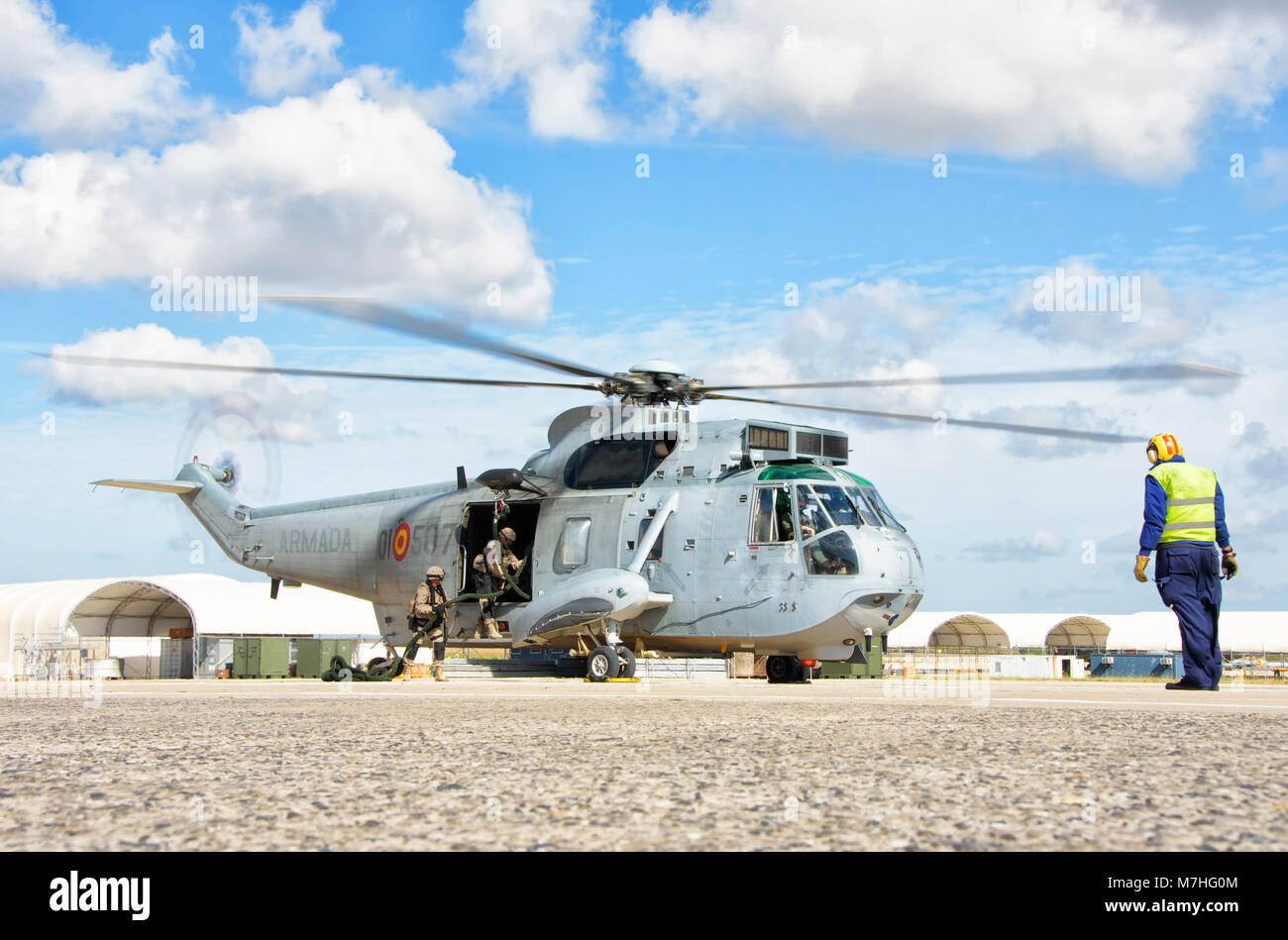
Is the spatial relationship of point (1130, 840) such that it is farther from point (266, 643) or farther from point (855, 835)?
point (266, 643)

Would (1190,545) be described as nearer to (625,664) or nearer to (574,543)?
(625,664)

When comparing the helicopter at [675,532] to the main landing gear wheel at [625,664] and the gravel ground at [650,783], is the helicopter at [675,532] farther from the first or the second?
the gravel ground at [650,783]

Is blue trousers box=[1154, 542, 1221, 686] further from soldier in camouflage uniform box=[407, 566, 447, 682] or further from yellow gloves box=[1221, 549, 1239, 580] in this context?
soldier in camouflage uniform box=[407, 566, 447, 682]

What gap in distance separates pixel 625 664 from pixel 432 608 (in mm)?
4042

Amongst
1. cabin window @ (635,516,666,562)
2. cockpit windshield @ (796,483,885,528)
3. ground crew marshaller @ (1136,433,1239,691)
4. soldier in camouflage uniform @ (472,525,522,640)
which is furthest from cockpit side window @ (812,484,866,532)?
ground crew marshaller @ (1136,433,1239,691)

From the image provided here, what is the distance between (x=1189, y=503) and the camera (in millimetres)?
9578

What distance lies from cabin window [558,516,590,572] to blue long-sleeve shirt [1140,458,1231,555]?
362 inches

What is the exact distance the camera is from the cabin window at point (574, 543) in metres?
17.3

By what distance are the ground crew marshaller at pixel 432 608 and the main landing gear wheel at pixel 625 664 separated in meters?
3.76

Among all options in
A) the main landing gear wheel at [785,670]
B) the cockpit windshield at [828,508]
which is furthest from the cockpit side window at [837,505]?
the main landing gear wheel at [785,670]
